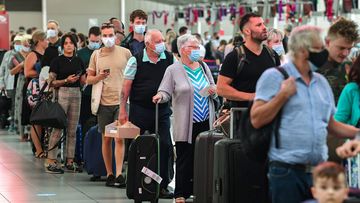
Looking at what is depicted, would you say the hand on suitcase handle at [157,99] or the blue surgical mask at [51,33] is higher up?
the blue surgical mask at [51,33]

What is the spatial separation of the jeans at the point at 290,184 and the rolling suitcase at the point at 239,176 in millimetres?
1599

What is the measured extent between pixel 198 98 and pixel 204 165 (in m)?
1.04

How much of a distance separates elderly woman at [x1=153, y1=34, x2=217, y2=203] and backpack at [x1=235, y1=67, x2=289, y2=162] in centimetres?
382

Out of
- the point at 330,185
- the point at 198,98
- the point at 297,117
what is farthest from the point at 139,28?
the point at 330,185

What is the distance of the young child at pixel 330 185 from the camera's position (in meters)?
5.44

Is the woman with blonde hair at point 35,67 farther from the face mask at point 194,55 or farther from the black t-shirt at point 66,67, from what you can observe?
the face mask at point 194,55

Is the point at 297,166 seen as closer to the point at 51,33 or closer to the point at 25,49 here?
the point at 51,33

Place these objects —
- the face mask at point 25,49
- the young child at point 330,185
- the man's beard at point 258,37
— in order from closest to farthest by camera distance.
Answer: the young child at point 330,185, the man's beard at point 258,37, the face mask at point 25,49

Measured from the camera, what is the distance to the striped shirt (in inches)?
403

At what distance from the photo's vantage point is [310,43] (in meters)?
6.03

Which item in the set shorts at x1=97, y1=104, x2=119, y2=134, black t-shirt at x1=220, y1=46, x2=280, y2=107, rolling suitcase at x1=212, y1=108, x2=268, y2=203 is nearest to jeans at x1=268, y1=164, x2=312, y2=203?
rolling suitcase at x1=212, y1=108, x2=268, y2=203

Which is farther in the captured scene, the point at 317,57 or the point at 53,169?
the point at 53,169

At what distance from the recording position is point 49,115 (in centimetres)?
1316

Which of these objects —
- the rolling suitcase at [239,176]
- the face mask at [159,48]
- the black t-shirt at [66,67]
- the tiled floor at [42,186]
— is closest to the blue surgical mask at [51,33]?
the tiled floor at [42,186]
